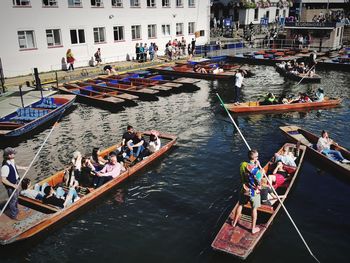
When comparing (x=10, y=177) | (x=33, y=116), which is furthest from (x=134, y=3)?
(x=10, y=177)

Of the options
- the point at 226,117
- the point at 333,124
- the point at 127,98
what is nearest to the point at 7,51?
the point at 127,98

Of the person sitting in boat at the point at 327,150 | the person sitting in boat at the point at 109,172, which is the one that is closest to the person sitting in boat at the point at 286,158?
the person sitting in boat at the point at 327,150

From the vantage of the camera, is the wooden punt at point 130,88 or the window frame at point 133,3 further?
the window frame at point 133,3

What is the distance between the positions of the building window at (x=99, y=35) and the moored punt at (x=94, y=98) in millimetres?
9349

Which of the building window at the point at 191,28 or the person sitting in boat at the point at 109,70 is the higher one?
the building window at the point at 191,28

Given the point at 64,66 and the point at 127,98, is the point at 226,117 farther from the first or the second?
the point at 64,66

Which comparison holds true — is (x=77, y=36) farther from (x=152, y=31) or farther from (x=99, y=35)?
(x=152, y=31)

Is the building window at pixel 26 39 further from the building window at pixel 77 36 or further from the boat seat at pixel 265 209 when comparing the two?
the boat seat at pixel 265 209

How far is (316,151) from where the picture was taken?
1529 centimetres

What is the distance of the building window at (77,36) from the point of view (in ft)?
110

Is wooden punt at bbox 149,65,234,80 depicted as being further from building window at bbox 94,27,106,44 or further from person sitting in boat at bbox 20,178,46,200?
person sitting in boat at bbox 20,178,46,200

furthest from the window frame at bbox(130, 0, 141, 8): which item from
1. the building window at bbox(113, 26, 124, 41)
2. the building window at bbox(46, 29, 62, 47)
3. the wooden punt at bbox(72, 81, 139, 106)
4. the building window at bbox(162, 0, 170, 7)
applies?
the wooden punt at bbox(72, 81, 139, 106)

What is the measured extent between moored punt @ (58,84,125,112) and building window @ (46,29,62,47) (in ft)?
20.7

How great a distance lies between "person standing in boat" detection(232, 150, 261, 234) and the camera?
9.71 metres
